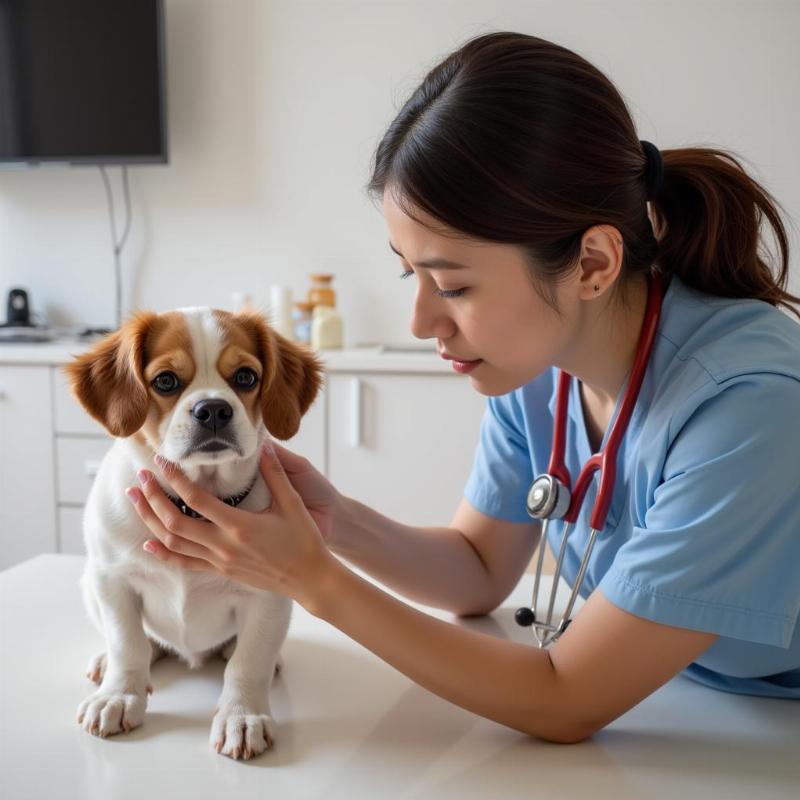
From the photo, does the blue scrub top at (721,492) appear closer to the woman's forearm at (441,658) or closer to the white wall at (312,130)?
the woman's forearm at (441,658)

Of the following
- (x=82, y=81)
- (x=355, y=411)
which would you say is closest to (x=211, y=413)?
(x=355, y=411)

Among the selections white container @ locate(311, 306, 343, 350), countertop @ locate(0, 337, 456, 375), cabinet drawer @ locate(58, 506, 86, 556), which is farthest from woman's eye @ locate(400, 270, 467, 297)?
cabinet drawer @ locate(58, 506, 86, 556)

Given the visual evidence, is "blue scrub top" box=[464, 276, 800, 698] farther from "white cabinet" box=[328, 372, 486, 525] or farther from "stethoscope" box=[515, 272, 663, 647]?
"white cabinet" box=[328, 372, 486, 525]

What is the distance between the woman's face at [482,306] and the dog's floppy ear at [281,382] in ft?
0.69

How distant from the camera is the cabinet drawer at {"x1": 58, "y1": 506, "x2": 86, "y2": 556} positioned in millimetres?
3010

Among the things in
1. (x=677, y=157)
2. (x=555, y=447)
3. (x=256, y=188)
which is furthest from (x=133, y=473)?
(x=256, y=188)

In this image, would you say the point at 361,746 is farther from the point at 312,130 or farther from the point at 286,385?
the point at 312,130

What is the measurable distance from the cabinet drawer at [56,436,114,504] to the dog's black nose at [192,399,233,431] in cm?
209

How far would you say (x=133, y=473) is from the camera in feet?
3.30

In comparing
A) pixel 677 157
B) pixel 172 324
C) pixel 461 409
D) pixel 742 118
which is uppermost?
pixel 742 118

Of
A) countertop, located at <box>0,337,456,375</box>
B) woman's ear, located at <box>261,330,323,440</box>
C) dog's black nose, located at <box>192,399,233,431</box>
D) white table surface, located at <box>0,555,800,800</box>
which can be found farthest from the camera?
countertop, located at <box>0,337,456,375</box>

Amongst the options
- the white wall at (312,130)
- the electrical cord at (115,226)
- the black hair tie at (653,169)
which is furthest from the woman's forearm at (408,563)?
the electrical cord at (115,226)

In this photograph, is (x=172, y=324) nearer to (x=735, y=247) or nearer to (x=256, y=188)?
(x=735, y=247)

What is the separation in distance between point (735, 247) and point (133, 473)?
75cm
